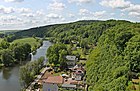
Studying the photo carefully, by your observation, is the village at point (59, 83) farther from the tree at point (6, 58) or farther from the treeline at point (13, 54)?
the treeline at point (13, 54)

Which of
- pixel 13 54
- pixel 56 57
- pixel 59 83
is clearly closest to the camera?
pixel 59 83

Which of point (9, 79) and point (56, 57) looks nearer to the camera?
point (9, 79)

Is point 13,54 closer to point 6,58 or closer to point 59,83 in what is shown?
point 6,58

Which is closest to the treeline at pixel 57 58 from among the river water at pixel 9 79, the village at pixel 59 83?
the village at pixel 59 83

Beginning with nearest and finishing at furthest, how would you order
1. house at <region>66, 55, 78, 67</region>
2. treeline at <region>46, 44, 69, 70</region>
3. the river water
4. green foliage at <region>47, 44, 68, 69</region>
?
1. the river water
2. treeline at <region>46, 44, 69, 70</region>
3. green foliage at <region>47, 44, 68, 69</region>
4. house at <region>66, 55, 78, 67</region>

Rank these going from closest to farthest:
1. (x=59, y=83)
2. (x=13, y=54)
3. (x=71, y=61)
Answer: (x=59, y=83)
(x=71, y=61)
(x=13, y=54)

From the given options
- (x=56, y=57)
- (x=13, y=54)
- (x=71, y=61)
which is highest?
(x=56, y=57)

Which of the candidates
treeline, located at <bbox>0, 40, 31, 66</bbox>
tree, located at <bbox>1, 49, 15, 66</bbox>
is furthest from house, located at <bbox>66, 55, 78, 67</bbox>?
tree, located at <bbox>1, 49, 15, 66</bbox>

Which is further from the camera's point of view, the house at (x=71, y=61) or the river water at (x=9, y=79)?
the house at (x=71, y=61)

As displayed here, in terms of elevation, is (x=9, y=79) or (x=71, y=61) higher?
(x=71, y=61)

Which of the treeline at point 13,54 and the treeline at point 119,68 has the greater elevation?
the treeline at point 119,68

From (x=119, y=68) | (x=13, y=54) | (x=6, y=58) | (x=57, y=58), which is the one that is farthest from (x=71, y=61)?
(x=119, y=68)

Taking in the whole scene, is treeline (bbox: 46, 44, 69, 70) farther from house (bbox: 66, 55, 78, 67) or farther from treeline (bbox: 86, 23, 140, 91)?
treeline (bbox: 86, 23, 140, 91)

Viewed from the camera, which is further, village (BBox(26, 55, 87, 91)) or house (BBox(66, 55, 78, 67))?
house (BBox(66, 55, 78, 67))
